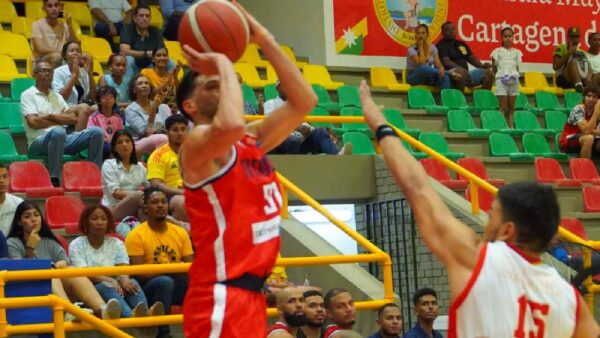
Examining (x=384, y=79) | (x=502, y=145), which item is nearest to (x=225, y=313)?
(x=502, y=145)

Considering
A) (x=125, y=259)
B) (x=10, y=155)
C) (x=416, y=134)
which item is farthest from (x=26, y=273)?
(x=416, y=134)

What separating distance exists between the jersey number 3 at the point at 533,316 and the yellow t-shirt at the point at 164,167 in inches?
273

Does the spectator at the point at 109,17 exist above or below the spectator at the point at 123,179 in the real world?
above

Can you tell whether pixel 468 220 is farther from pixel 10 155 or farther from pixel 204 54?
pixel 204 54

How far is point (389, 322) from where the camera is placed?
850cm

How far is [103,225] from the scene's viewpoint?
888 centimetres

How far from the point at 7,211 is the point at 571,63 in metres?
10.4

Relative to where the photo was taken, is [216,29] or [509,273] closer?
[509,273]

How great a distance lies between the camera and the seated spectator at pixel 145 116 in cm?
1120

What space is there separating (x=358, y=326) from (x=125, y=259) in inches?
77.7

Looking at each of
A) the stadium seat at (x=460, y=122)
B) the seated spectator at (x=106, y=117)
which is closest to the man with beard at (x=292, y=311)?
the seated spectator at (x=106, y=117)

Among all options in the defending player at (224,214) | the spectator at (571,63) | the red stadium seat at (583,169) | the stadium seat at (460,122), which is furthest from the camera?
the spectator at (571,63)

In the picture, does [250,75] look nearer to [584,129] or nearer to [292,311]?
[584,129]

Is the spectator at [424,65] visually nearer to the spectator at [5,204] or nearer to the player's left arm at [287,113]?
the spectator at [5,204]
